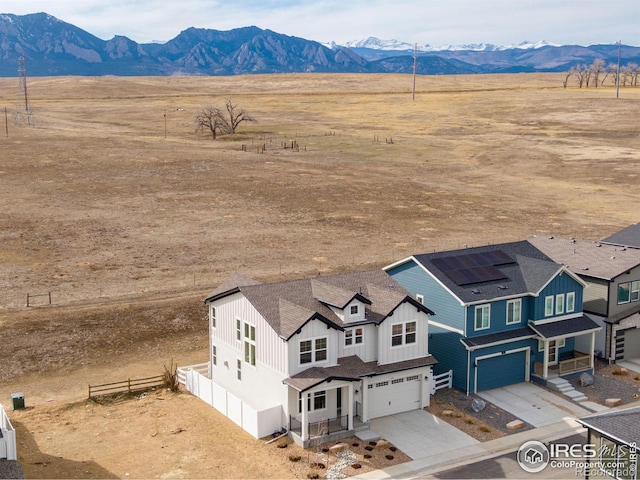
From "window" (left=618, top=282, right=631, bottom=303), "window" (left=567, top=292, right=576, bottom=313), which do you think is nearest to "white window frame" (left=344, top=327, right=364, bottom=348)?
"window" (left=567, top=292, right=576, bottom=313)

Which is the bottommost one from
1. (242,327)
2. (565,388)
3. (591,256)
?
(565,388)

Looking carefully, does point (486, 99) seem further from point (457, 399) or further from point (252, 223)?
point (457, 399)

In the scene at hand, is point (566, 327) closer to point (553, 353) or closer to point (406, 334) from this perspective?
point (553, 353)

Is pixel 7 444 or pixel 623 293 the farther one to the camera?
pixel 623 293

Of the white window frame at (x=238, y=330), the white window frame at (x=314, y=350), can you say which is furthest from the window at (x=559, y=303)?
the white window frame at (x=238, y=330)

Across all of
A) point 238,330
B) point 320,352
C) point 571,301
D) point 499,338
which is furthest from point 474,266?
point 238,330

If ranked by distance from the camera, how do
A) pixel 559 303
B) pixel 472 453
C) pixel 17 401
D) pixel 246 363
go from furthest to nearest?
1. pixel 559 303
2. pixel 17 401
3. pixel 246 363
4. pixel 472 453

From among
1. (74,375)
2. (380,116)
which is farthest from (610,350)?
(380,116)
